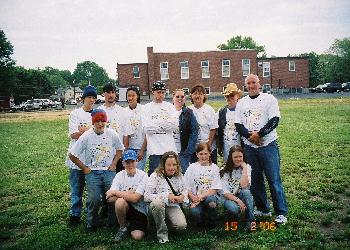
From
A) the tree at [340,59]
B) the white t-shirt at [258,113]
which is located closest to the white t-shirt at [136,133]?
the white t-shirt at [258,113]

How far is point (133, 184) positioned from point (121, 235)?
77cm

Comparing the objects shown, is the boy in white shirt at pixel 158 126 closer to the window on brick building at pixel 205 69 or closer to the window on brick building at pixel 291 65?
the window on brick building at pixel 205 69

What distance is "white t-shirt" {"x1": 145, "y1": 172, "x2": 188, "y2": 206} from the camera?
516 cm

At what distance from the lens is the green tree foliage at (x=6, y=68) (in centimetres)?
6594

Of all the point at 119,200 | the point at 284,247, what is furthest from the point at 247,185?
the point at 119,200

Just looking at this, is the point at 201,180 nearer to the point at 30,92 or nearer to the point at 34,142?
the point at 34,142

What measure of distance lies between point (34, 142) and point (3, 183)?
8.38m

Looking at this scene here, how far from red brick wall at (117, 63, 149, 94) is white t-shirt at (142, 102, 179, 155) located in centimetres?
4178

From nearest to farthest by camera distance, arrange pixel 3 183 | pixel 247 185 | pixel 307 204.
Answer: pixel 247 185 → pixel 307 204 → pixel 3 183

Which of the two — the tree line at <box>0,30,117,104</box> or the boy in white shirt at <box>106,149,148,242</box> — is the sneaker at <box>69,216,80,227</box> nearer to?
the boy in white shirt at <box>106,149,148,242</box>

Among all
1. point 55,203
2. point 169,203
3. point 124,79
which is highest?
point 124,79

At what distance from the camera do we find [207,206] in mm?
5383

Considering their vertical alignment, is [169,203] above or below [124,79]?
below

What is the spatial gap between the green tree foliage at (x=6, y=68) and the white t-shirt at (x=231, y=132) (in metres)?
68.2
